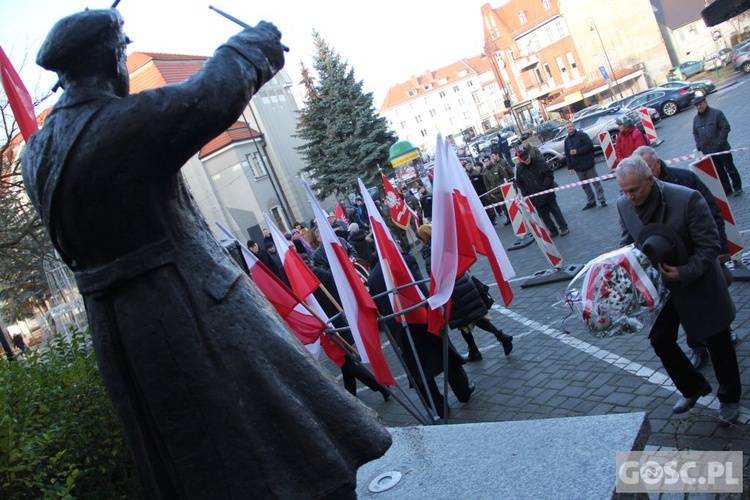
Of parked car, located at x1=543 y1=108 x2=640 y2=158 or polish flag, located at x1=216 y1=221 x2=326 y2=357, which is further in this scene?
parked car, located at x1=543 y1=108 x2=640 y2=158

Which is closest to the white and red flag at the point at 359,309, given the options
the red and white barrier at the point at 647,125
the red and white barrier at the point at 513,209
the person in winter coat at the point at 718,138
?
the red and white barrier at the point at 513,209

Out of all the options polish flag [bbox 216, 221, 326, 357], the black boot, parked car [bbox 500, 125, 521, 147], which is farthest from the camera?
parked car [bbox 500, 125, 521, 147]

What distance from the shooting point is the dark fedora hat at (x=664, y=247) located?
3928 mm

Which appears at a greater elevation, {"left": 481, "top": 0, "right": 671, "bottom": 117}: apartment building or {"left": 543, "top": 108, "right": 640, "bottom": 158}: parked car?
{"left": 481, "top": 0, "right": 671, "bottom": 117}: apartment building

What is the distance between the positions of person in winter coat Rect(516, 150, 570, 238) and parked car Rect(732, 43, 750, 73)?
108ft

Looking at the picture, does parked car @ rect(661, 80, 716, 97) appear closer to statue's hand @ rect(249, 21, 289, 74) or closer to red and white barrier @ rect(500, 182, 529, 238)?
red and white barrier @ rect(500, 182, 529, 238)

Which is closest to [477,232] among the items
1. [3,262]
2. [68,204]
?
[68,204]

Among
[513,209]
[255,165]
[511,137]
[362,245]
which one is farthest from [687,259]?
[511,137]

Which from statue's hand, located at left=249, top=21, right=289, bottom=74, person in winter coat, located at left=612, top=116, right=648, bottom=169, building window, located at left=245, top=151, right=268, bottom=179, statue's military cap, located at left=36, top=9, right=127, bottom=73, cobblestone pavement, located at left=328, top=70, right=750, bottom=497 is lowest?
cobblestone pavement, located at left=328, top=70, right=750, bottom=497

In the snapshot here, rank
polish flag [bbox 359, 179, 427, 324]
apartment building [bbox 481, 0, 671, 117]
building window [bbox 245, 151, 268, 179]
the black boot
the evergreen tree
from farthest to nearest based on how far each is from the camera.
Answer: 1. apartment building [bbox 481, 0, 671, 117]
2. building window [bbox 245, 151, 268, 179]
3. the evergreen tree
4. the black boot
5. polish flag [bbox 359, 179, 427, 324]

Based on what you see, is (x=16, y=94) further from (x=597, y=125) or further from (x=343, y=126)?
(x=343, y=126)

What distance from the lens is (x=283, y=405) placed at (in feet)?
6.45

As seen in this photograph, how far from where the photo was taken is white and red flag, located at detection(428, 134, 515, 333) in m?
5.44

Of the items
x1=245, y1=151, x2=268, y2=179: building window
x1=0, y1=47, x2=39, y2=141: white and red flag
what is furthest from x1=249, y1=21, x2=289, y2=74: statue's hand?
x1=245, y1=151, x2=268, y2=179: building window
